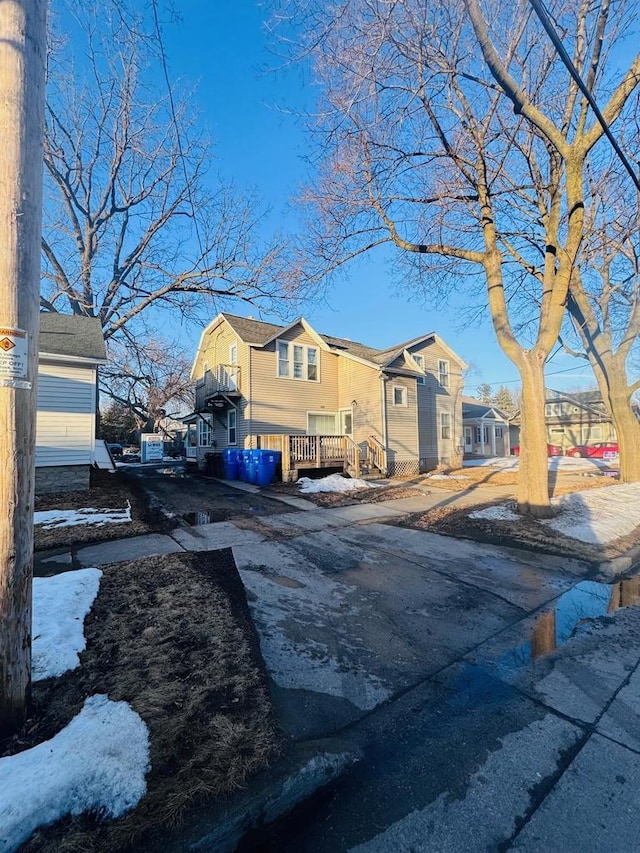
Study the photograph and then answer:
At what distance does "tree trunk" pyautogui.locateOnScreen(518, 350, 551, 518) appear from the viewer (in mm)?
7473

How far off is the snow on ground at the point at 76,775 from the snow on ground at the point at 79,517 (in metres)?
5.59

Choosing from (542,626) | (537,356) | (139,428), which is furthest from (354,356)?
(139,428)

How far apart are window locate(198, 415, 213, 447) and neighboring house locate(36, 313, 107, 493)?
887 centimetres

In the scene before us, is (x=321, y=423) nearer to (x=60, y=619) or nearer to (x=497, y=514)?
(x=497, y=514)

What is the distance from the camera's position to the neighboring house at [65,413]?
388 inches

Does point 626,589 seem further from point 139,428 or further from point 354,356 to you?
point 139,428

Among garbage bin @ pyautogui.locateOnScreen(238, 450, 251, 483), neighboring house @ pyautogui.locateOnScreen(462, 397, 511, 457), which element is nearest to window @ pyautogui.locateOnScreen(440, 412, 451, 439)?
neighboring house @ pyautogui.locateOnScreen(462, 397, 511, 457)

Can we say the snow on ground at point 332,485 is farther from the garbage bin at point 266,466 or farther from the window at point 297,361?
the window at point 297,361

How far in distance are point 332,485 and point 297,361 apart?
6.90 m

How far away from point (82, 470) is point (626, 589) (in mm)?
11867

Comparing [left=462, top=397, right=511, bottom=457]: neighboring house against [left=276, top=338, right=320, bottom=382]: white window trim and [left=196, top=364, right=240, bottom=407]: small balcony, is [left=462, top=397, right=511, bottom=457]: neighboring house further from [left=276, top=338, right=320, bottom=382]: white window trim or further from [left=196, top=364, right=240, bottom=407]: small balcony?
[left=196, top=364, right=240, bottom=407]: small balcony

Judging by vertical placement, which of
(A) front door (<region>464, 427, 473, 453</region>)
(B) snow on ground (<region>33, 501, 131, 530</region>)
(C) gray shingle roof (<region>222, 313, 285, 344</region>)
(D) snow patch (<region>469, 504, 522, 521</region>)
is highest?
(C) gray shingle roof (<region>222, 313, 285, 344</region>)

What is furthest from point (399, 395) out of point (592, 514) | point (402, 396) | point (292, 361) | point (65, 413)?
point (65, 413)

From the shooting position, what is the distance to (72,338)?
36.0 feet
